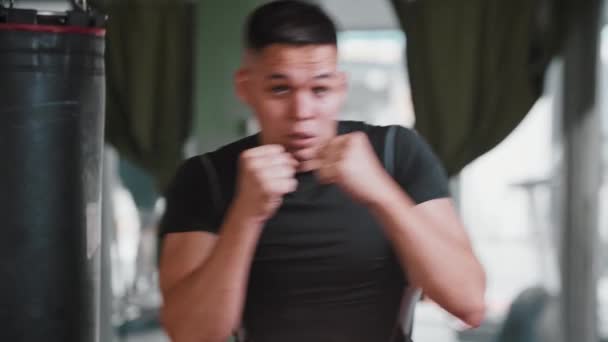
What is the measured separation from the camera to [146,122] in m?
3.35

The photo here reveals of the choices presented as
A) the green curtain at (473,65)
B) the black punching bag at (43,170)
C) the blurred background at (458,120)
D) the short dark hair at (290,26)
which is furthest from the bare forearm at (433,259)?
the green curtain at (473,65)

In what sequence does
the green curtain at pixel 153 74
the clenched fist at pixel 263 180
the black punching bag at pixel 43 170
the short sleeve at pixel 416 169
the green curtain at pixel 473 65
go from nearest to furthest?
1. the clenched fist at pixel 263 180
2. the short sleeve at pixel 416 169
3. the black punching bag at pixel 43 170
4. the green curtain at pixel 473 65
5. the green curtain at pixel 153 74

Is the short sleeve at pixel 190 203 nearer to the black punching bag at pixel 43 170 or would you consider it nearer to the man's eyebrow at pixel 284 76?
the man's eyebrow at pixel 284 76

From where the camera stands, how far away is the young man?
106 cm

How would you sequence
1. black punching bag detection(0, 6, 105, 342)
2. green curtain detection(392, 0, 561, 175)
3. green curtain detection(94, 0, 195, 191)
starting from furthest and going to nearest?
green curtain detection(94, 0, 195, 191), green curtain detection(392, 0, 561, 175), black punching bag detection(0, 6, 105, 342)

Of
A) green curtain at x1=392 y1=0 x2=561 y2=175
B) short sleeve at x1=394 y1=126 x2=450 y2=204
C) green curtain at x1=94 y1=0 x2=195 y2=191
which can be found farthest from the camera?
green curtain at x1=94 y1=0 x2=195 y2=191

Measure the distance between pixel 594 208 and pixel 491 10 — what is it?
2.51ft

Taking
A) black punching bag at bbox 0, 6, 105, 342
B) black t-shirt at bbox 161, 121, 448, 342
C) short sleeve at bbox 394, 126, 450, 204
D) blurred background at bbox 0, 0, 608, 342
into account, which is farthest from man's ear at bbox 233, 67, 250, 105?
blurred background at bbox 0, 0, 608, 342

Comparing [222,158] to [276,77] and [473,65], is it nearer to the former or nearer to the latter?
[276,77]

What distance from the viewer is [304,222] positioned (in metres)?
1.14

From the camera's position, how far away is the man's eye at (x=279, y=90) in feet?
3.58

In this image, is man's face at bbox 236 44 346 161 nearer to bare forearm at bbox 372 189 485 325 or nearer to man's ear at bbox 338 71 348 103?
man's ear at bbox 338 71 348 103

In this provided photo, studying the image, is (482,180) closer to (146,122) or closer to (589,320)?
(589,320)

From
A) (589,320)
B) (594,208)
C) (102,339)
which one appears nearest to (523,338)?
(589,320)
